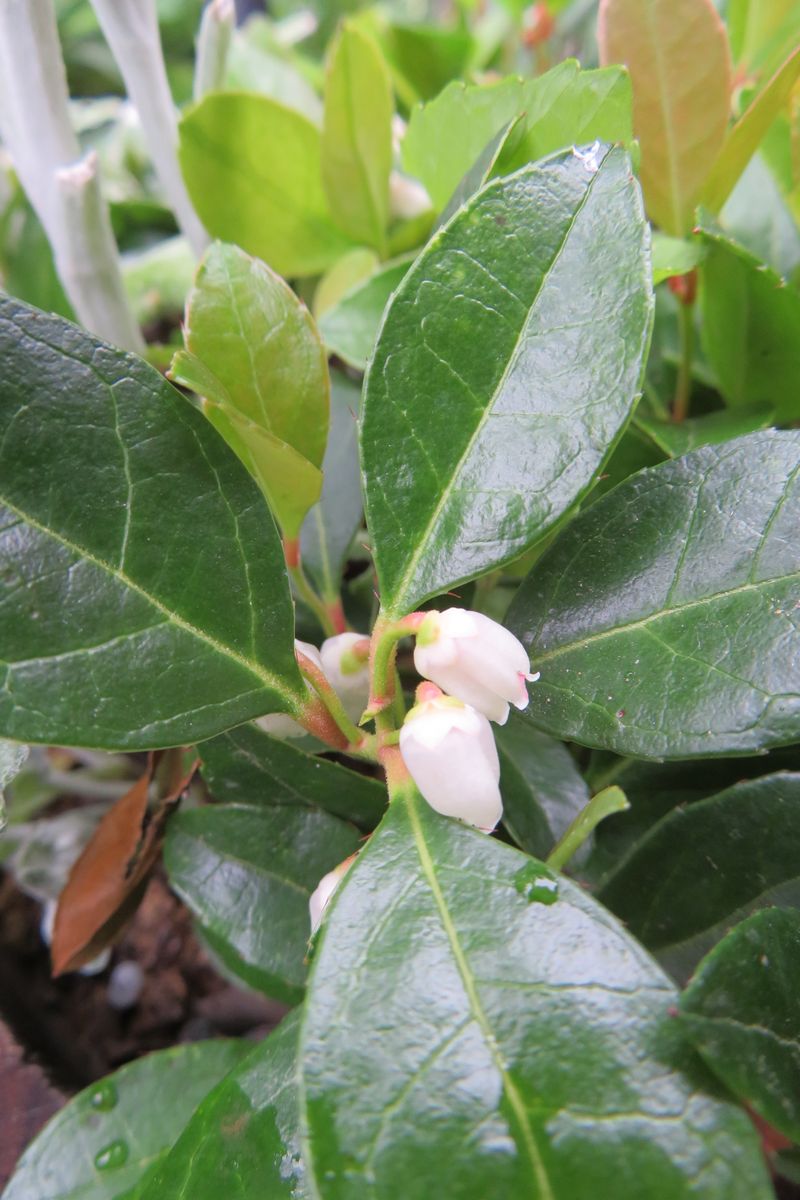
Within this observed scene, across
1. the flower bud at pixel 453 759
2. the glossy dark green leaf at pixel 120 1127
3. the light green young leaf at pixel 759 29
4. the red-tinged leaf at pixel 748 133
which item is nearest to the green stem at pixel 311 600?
the flower bud at pixel 453 759

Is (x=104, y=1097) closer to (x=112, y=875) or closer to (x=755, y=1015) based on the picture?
(x=112, y=875)

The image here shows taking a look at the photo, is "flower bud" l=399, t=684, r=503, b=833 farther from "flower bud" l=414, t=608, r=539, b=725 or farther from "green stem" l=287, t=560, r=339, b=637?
"green stem" l=287, t=560, r=339, b=637

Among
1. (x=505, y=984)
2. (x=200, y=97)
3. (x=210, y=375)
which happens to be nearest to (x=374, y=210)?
(x=200, y=97)

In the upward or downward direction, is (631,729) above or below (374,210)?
below

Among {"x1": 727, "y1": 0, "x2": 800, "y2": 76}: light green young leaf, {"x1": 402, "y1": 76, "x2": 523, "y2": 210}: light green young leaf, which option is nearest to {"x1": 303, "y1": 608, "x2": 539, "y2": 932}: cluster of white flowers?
{"x1": 402, "y1": 76, "x2": 523, "y2": 210}: light green young leaf

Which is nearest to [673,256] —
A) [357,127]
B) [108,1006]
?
[357,127]

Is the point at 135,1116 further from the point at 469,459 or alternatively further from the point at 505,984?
the point at 469,459
